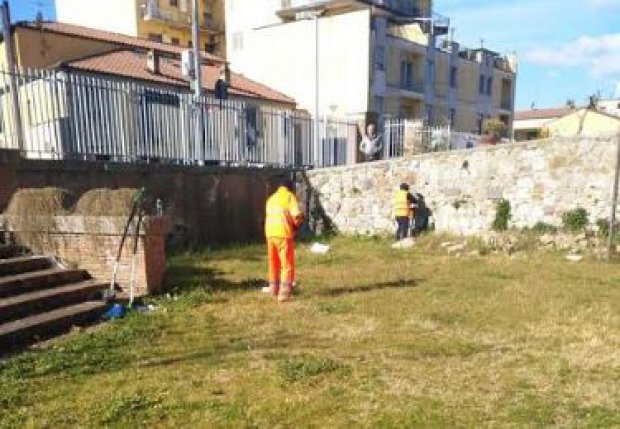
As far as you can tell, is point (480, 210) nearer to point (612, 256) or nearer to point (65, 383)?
point (612, 256)

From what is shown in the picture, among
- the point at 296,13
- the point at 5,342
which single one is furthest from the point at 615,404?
the point at 296,13

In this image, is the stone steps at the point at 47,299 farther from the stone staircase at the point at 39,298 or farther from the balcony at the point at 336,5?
the balcony at the point at 336,5

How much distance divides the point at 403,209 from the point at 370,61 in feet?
74.5

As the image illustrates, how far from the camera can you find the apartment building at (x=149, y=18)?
146 feet

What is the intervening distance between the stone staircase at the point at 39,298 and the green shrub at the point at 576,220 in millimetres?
10048

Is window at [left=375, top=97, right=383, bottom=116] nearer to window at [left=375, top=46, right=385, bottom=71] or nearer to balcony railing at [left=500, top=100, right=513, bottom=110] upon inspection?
window at [left=375, top=46, right=385, bottom=71]

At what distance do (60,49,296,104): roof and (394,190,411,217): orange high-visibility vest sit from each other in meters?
16.5

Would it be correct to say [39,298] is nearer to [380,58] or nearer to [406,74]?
[380,58]

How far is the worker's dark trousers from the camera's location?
14.9 m

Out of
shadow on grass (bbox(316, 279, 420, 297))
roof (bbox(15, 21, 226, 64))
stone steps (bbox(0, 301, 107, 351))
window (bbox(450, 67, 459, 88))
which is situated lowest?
shadow on grass (bbox(316, 279, 420, 297))

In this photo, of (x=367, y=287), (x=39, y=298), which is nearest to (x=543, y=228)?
(x=367, y=287)

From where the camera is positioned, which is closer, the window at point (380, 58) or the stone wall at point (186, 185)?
the stone wall at point (186, 185)

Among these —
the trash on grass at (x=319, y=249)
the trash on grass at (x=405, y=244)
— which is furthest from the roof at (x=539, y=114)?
the trash on grass at (x=319, y=249)

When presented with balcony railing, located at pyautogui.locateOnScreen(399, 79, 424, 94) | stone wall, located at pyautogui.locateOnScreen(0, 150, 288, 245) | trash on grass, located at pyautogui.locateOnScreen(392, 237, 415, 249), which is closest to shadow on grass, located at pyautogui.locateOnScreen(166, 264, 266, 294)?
stone wall, located at pyautogui.locateOnScreen(0, 150, 288, 245)
